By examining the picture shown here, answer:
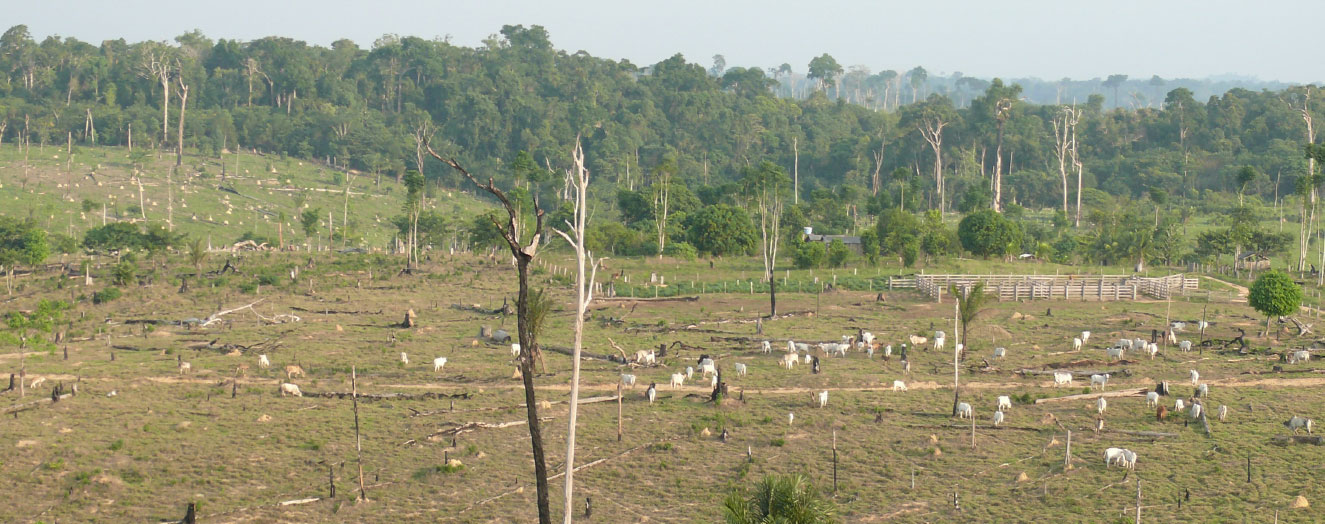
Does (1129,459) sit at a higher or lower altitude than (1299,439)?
lower

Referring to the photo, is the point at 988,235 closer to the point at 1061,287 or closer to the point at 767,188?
the point at 1061,287

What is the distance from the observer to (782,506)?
17.5 m

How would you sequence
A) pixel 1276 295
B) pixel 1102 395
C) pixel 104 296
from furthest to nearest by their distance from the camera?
pixel 104 296 < pixel 1276 295 < pixel 1102 395

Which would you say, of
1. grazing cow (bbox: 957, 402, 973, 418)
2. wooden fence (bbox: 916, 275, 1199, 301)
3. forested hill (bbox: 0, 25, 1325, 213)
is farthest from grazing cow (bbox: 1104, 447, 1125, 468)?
forested hill (bbox: 0, 25, 1325, 213)

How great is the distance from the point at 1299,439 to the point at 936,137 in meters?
108

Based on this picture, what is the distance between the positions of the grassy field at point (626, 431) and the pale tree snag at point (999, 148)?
7324cm

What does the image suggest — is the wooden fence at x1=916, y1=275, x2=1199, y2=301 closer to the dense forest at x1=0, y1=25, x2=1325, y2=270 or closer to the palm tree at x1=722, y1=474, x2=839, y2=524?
the dense forest at x1=0, y1=25, x2=1325, y2=270

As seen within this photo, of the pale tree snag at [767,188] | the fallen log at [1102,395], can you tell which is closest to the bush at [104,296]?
the pale tree snag at [767,188]

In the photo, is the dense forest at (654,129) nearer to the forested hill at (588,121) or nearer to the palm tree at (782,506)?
the forested hill at (588,121)

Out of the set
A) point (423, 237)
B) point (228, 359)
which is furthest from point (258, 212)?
point (228, 359)

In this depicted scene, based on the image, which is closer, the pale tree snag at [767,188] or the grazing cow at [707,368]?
the grazing cow at [707,368]

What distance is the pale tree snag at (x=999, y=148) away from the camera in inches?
4975

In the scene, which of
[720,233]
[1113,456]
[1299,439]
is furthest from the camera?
[720,233]

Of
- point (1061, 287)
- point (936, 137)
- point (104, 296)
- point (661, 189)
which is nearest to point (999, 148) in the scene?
point (936, 137)
